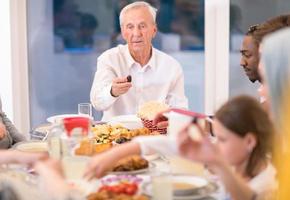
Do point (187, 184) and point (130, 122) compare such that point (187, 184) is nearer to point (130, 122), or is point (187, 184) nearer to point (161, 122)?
point (161, 122)

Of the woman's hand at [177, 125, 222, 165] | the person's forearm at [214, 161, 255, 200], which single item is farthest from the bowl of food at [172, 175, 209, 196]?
the woman's hand at [177, 125, 222, 165]

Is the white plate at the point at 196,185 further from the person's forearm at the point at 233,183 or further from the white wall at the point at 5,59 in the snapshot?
the white wall at the point at 5,59

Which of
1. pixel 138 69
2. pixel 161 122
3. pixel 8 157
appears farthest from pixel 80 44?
pixel 8 157

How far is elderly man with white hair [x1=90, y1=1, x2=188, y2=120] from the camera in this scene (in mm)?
3396

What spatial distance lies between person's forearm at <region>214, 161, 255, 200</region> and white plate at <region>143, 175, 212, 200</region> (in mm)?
194

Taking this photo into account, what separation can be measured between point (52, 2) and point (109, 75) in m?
1.26

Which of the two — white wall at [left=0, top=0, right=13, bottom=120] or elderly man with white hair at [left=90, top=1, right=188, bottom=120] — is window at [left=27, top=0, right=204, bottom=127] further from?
elderly man with white hair at [left=90, top=1, right=188, bottom=120]

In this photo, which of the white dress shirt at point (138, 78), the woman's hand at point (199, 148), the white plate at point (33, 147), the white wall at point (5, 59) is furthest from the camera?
the white wall at point (5, 59)

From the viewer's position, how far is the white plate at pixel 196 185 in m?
1.58

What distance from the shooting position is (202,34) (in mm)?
4168

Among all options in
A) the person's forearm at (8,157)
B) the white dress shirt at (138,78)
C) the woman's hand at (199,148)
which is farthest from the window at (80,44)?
the woman's hand at (199,148)

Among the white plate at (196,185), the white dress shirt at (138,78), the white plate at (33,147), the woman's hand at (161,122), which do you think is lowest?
the white plate at (196,185)

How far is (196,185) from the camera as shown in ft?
5.43

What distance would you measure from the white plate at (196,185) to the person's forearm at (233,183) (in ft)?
0.64
